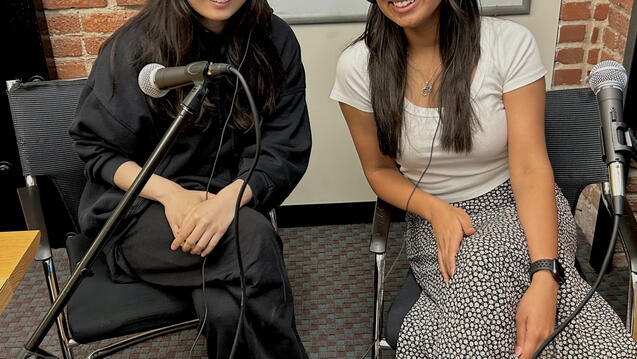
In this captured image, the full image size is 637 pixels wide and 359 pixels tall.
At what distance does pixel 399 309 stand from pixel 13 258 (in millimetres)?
800

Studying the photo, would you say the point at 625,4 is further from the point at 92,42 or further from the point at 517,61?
the point at 92,42

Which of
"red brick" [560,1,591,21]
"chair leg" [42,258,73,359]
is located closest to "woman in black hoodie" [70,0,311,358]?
"chair leg" [42,258,73,359]

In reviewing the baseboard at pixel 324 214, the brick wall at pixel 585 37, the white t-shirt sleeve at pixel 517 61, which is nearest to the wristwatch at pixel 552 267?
the white t-shirt sleeve at pixel 517 61

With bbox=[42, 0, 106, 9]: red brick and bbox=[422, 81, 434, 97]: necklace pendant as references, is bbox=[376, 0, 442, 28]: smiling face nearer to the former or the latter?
bbox=[422, 81, 434, 97]: necklace pendant

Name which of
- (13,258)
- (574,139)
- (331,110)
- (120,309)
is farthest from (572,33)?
(13,258)

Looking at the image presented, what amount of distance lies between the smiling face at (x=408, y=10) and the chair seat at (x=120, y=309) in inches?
30.6

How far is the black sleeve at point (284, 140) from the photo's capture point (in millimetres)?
1599

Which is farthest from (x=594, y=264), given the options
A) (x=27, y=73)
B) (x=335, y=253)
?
(x=27, y=73)

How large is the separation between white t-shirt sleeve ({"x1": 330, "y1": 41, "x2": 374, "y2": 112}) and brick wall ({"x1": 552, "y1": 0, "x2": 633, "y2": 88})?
0.97 m

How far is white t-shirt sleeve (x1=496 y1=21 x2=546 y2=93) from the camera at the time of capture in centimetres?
145

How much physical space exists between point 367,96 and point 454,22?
0.26 metres

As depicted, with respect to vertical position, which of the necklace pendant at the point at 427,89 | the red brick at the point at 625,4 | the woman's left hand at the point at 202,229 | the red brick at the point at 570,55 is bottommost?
the woman's left hand at the point at 202,229

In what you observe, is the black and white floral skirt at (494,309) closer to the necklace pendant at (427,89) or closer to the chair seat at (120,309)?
the necklace pendant at (427,89)

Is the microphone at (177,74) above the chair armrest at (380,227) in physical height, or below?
above
